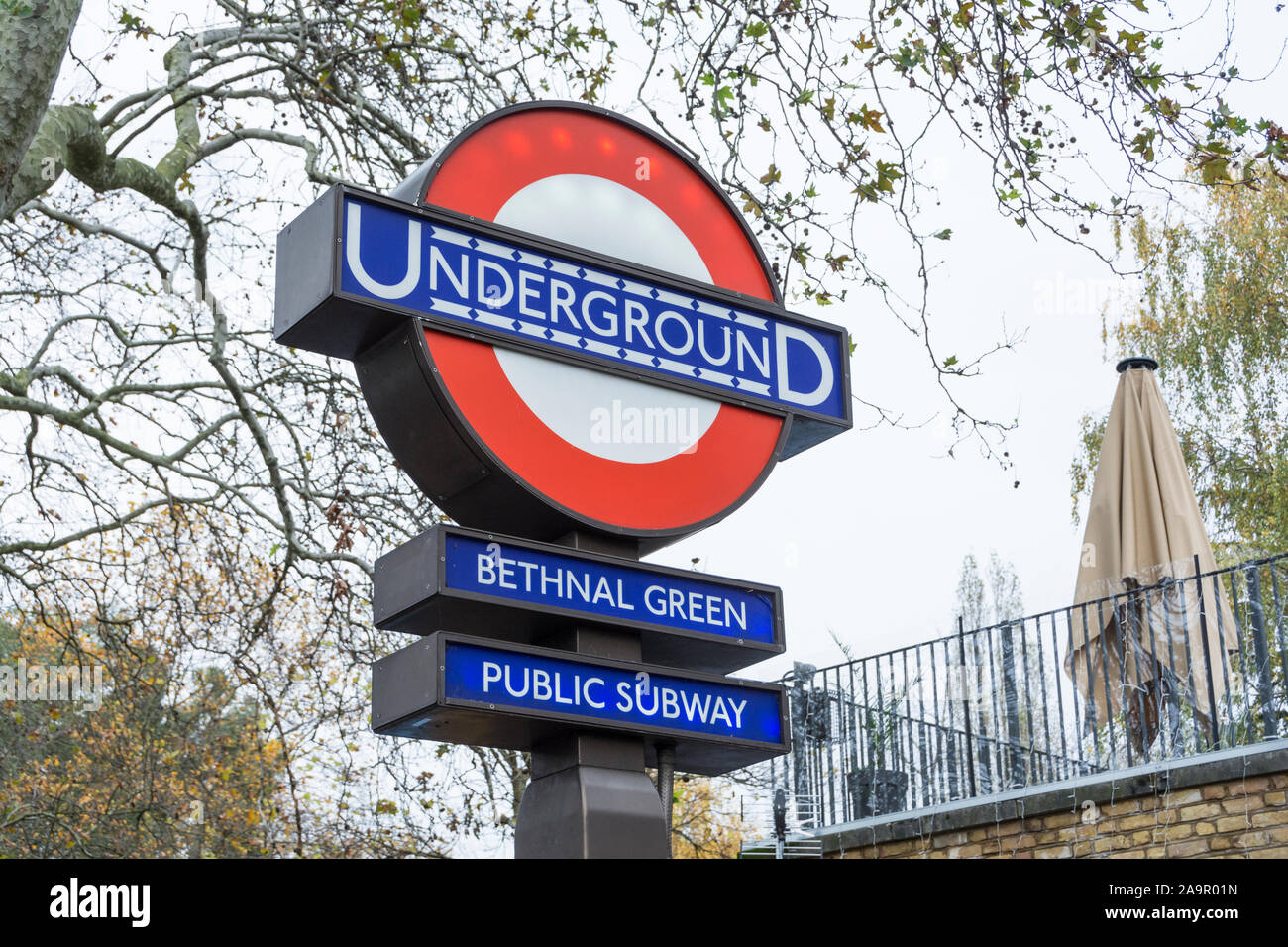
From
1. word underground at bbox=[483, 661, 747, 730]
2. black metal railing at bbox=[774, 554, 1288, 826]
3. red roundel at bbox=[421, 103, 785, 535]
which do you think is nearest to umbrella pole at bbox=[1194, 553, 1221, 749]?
black metal railing at bbox=[774, 554, 1288, 826]

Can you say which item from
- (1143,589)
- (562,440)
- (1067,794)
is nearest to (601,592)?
(562,440)

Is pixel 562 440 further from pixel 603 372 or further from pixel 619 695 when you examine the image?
pixel 619 695

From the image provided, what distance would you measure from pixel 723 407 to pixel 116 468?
916 cm

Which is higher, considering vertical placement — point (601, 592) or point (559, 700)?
point (601, 592)

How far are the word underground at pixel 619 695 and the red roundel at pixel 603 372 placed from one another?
1.33 feet

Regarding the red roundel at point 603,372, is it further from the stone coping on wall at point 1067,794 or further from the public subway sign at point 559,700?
the stone coping on wall at point 1067,794

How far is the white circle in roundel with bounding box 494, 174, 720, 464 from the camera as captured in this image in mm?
3396

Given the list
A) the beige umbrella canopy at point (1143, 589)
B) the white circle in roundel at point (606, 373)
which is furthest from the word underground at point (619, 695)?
the beige umbrella canopy at point (1143, 589)

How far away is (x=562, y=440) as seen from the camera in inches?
133

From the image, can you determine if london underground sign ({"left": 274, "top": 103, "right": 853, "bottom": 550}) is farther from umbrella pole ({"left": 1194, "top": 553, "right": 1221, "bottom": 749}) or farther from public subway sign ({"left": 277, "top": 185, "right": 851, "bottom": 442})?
umbrella pole ({"left": 1194, "top": 553, "right": 1221, "bottom": 749})

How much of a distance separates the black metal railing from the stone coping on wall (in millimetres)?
224

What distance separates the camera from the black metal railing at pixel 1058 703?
8383 millimetres
